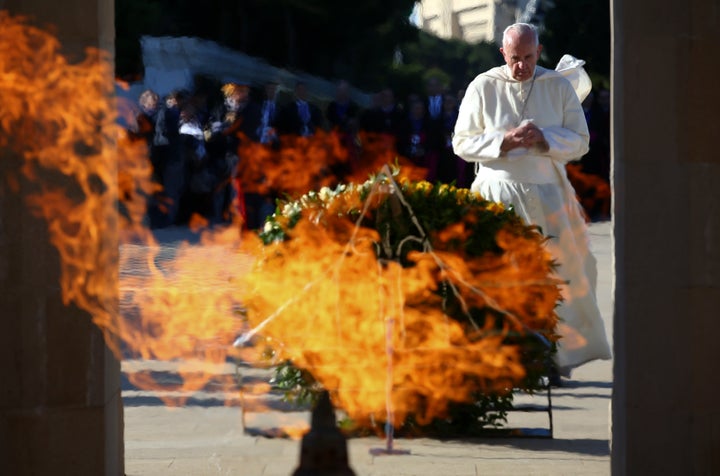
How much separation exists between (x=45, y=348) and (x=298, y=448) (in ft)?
6.68

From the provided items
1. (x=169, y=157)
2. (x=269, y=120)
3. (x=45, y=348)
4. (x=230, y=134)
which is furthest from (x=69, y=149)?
(x=169, y=157)

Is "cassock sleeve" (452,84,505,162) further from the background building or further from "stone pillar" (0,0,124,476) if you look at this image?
the background building

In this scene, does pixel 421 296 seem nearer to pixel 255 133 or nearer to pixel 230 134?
pixel 255 133

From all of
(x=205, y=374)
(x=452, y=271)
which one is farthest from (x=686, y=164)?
(x=205, y=374)

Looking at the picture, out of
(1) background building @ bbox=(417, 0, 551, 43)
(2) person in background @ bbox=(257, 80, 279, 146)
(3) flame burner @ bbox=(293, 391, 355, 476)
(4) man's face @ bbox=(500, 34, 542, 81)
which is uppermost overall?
(1) background building @ bbox=(417, 0, 551, 43)

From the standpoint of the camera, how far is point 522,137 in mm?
10461

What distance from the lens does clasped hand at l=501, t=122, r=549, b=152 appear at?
34.3 ft

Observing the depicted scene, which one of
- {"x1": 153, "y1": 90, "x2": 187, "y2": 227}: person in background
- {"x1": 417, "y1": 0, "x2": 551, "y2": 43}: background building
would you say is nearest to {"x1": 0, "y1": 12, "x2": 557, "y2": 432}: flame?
{"x1": 153, "y1": 90, "x2": 187, "y2": 227}: person in background

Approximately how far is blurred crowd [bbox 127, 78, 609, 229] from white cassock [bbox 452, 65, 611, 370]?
887 centimetres

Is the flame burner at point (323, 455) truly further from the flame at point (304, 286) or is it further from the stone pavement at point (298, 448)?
the stone pavement at point (298, 448)

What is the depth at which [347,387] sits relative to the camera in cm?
853

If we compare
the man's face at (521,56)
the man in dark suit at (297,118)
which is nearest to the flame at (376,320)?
the man's face at (521,56)

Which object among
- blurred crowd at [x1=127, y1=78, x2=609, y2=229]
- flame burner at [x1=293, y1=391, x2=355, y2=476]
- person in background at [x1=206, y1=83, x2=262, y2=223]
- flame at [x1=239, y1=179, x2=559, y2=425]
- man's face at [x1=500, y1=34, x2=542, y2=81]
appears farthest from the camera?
person in background at [x1=206, y1=83, x2=262, y2=223]

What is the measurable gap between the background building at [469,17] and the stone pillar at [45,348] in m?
82.2
